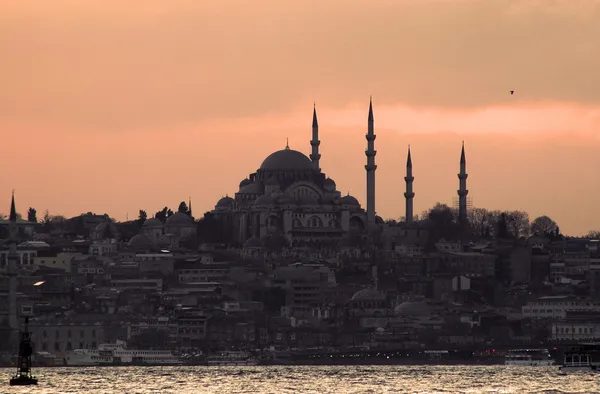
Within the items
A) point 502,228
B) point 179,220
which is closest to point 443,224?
point 502,228

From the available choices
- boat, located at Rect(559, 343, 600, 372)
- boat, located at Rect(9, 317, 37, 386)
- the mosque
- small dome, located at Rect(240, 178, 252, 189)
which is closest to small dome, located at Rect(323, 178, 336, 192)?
the mosque

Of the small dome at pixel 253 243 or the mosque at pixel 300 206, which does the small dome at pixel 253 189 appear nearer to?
the mosque at pixel 300 206

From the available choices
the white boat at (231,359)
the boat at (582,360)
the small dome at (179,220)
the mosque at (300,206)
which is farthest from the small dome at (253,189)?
the boat at (582,360)

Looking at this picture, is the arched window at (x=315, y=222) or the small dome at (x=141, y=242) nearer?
the small dome at (x=141, y=242)

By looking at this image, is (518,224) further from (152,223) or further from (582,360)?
(582,360)

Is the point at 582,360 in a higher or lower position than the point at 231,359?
lower
